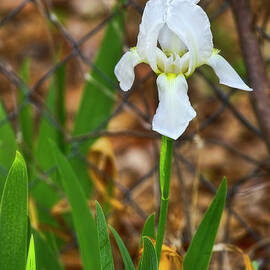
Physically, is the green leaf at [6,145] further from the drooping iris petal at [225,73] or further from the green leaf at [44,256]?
the drooping iris petal at [225,73]

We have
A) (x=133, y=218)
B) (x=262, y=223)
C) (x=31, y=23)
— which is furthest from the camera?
(x=31, y=23)

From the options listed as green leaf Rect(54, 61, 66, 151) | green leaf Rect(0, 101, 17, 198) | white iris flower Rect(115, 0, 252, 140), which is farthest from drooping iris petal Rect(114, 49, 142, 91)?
green leaf Rect(54, 61, 66, 151)

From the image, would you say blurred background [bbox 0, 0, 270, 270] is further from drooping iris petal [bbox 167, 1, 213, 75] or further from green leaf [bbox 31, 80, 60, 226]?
drooping iris petal [bbox 167, 1, 213, 75]

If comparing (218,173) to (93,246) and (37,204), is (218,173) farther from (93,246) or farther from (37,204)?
(93,246)

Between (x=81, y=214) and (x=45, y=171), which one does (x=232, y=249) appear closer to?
(x=81, y=214)

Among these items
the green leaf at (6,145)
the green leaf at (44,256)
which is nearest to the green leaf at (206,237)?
the green leaf at (44,256)

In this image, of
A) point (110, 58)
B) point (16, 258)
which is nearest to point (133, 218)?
point (110, 58)

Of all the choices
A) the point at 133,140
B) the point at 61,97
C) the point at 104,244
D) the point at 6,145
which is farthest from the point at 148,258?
the point at 133,140
